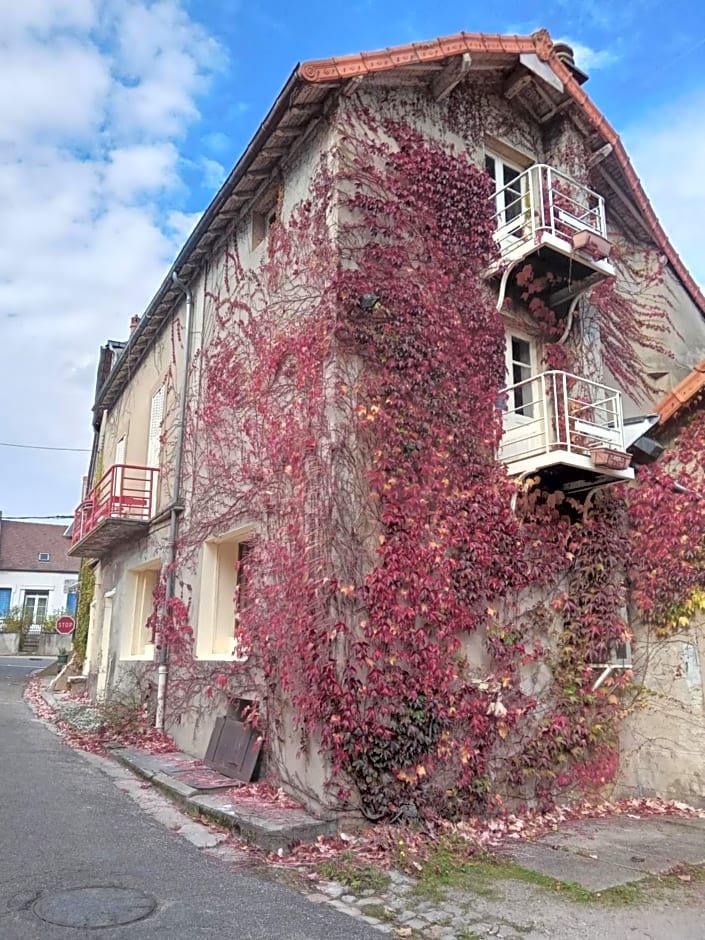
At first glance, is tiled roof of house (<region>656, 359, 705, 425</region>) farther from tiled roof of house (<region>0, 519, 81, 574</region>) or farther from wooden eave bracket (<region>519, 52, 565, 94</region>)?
tiled roof of house (<region>0, 519, 81, 574</region>)

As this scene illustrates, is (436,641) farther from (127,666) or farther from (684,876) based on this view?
(127,666)

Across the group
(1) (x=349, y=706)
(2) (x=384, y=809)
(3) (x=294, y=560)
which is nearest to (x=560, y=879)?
(2) (x=384, y=809)

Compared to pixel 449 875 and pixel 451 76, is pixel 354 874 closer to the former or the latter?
pixel 449 875

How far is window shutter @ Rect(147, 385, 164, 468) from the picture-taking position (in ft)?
43.3

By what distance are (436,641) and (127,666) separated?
7780mm

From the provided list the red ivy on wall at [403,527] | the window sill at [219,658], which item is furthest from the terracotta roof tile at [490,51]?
the window sill at [219,658]

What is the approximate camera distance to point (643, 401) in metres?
11.1

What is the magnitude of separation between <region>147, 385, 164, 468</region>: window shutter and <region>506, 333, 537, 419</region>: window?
22.1 feet

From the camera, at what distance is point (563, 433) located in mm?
8508

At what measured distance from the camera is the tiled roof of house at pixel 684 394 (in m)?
8.75

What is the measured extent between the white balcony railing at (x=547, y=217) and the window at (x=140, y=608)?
28.7 ft

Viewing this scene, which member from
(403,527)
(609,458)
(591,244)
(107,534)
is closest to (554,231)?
(591,244)

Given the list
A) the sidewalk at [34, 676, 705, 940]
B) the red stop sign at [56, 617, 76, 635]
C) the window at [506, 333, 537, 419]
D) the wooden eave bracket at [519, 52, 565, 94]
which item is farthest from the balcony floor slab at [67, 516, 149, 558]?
the wooden eave bracket at [519, 52, 565, 94]

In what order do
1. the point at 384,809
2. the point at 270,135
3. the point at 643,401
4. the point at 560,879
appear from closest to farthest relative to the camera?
the point at 560,879
the point at 384,809
the point at 270,135
the point at 643,401
